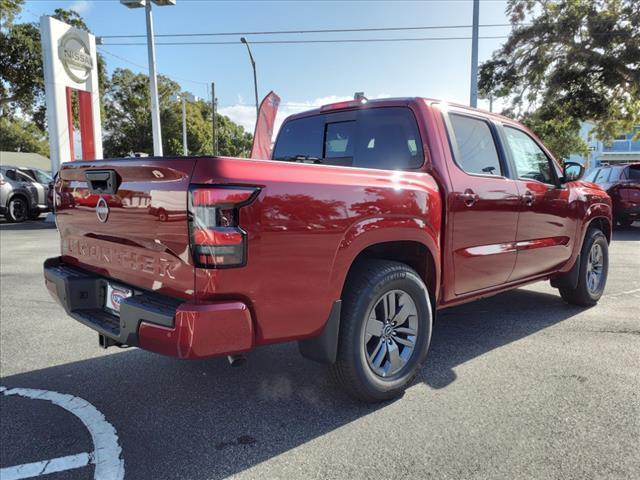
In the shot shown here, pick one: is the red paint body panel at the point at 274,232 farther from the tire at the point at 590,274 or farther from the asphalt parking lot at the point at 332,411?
the tire at the point at 590,274

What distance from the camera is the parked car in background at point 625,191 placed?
37.7ft

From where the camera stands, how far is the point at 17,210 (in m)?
14.5

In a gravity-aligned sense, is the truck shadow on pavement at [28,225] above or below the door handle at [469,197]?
below

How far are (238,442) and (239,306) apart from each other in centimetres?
87

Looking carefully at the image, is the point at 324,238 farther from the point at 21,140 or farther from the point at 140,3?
the point at 21,140

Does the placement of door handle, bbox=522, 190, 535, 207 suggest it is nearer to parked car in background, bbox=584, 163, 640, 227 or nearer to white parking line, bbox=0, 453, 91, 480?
white parking line, bbox=0, 453, 91, 480

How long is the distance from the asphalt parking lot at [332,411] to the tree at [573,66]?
17119 mm

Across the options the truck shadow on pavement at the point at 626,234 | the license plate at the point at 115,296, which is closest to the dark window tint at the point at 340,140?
the license plate at the point at 115,296

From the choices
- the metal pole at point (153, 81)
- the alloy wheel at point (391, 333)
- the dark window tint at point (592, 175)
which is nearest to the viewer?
the alloy wheel at point (391, 333)

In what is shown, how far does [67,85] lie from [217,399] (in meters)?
15.8

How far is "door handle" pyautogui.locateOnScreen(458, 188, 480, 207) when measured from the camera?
3.37 metres

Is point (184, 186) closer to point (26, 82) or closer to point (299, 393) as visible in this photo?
point (299, 393)

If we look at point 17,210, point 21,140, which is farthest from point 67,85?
point 21,140

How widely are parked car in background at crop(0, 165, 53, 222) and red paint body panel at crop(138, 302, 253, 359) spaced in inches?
557
